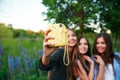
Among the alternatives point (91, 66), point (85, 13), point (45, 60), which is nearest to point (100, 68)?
point (91, 66)

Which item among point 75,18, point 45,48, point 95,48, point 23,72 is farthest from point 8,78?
point 75,18

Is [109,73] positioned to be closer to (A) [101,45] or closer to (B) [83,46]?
(A) [101,45]

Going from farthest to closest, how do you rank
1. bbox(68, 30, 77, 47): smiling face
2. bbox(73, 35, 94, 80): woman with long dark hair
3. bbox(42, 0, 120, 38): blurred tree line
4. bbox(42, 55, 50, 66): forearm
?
1. bbox(42, 0, 120, 38): blurred tree line
2. bbox(73, 35, 94, 80): woman with long dark hair
3. bbox(68, 30, 77, 47): smiling face
4. bbox(42, 55, 50, 66): forearm

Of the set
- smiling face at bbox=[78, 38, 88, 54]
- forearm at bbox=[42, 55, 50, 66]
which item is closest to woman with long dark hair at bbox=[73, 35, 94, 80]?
smiling face at bbox=[78, 38, 88, 54]

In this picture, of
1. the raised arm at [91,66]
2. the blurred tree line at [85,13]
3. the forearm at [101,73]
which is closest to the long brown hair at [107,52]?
the forearm at [101,73]

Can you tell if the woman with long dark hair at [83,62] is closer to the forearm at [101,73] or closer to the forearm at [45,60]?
the forearm at [101,73]

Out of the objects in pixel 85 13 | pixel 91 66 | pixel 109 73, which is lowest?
pixel 109 73

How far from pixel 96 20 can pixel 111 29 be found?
6.21 ft

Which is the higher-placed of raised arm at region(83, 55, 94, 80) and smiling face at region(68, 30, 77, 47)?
smiling face at region(68, 30, 77, 47)

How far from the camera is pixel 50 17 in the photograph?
98.0ft

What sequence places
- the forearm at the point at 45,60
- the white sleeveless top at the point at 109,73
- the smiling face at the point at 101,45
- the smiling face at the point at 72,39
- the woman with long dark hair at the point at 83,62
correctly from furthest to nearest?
1. the smiling face at the point at 101,45
2. the white sleeveless top at the point at 109,73
3. the woman with long dark hair at the point at 83,62
4. the smiling face at the point at 72,39
5. the forearm at the point at 45,60

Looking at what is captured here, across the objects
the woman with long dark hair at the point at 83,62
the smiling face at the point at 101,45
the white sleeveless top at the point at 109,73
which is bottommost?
the white sleeveless top at the point at 109,73

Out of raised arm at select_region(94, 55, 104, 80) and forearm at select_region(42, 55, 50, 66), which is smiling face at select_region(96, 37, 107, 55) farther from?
forearm at select_region(42, 55, 50, 66)

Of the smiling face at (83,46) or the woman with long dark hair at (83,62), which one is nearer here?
the woman with long dark hair at (83,62)
